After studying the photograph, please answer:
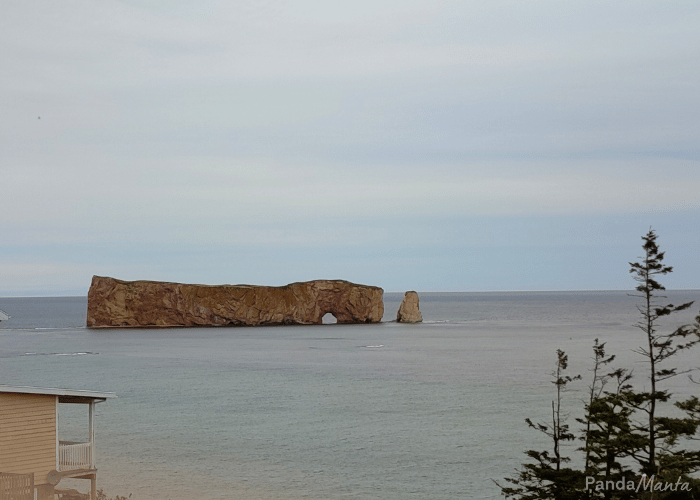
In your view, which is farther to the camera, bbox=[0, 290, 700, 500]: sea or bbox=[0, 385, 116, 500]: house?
bbox=[0, 290, 700, 500]: sea

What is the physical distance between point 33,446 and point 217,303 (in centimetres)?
11237

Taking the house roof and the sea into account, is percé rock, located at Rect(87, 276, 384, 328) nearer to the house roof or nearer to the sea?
the sea

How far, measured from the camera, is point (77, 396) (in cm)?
1973

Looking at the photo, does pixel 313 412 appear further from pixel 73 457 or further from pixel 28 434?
pixel 28 434

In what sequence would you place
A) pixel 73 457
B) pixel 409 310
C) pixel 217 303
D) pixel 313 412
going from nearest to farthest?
1. pixel 73 457
2. pixel 313 412
3. pixel 217 303
4. pixel 409 310

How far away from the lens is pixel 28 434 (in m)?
19.0

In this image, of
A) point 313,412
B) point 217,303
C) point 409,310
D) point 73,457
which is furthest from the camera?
point 409,310

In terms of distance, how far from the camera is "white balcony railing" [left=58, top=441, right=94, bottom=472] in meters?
19.9

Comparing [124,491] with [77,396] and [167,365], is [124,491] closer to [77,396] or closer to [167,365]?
[77,396]

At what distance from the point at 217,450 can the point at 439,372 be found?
34.7 meters

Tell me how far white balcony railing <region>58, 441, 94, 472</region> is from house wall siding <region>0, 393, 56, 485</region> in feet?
1.43

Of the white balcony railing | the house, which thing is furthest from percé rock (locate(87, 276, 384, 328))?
the house

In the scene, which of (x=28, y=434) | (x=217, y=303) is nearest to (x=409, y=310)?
(x=217, y=303)

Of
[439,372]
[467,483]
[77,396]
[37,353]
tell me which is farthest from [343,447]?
[37,353]
